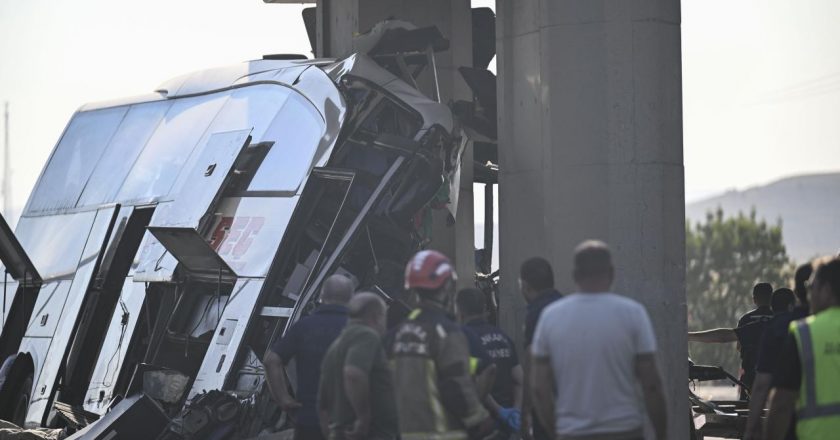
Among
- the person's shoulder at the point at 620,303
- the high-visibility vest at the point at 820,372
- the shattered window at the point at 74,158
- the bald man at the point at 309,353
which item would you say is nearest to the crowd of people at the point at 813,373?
the high-visibility vest at the point at 820,372

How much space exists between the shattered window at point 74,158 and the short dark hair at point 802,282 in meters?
9.73

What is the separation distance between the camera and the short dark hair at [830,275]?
769 cm

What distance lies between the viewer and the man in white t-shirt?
7410mm

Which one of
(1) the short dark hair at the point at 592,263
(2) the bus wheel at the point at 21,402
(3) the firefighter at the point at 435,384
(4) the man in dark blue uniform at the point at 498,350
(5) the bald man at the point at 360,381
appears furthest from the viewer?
(2) the bus wheel at the point at 21,402

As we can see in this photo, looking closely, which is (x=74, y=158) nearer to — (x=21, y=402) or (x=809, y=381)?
(x=21, y=402)

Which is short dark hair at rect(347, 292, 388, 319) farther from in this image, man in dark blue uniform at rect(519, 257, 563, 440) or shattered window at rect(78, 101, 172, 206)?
shattered window at rect(78, 101, 172, 206)

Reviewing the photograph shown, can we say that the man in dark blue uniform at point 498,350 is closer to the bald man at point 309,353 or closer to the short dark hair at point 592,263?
the bald man at point 309,353

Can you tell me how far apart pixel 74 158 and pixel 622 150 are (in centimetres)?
730

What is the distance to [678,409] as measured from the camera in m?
13.5

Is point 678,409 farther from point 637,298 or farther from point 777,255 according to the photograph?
point 777,255

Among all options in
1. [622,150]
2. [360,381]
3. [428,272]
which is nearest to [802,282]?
[428,272]

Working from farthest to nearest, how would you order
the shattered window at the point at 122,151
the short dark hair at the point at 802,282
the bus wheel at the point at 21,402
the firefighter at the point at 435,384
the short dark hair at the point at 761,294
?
the shattered window at the point at 122,151 < the bus wheel at the point at 21,402 < the short dark hair at the point at 761,294 < the short dark hair at the point at 802,282 < the firefighter at the point at 435,384

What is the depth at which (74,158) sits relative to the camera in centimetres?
1830

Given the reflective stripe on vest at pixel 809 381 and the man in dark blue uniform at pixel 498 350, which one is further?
the man in dark blue uniform at pixel 498 350
